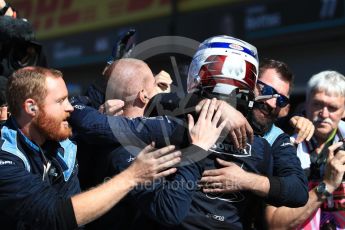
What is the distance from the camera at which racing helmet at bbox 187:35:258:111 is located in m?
2.88

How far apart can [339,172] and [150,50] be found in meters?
1.69

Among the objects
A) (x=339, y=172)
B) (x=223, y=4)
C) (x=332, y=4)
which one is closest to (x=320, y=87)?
(x=339, y=172)

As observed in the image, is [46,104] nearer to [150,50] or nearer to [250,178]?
[250,178]

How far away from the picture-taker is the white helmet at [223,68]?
288cm

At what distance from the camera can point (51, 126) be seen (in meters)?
2.95

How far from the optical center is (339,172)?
3582 millimetres

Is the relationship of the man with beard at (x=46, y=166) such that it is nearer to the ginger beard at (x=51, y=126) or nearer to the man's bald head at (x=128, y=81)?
the ginger beard at (x=51, y=126)

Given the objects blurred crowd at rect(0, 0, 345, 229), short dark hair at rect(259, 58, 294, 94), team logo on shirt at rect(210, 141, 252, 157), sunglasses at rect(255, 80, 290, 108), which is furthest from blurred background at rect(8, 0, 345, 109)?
team logo on shirt at rect(210, 141, 252, 157)

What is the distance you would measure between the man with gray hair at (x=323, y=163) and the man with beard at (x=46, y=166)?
1031 millimetres

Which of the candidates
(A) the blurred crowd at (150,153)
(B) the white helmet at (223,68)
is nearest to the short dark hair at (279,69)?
(A) the blurred crowd at (150,153)

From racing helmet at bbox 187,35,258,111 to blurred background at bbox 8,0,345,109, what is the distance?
432 centimetres

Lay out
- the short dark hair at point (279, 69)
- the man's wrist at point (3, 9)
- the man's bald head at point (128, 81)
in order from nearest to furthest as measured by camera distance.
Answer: the man's bald head at point (128, 81), the short dark hair at point (279, 69), the man's wrist at point (3, 9)

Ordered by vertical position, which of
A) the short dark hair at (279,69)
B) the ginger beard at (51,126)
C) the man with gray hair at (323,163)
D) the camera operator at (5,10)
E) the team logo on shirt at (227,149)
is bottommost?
the man with gray hair at (323,163)

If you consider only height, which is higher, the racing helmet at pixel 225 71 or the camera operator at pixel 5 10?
the camera operator at pixel 5 10
